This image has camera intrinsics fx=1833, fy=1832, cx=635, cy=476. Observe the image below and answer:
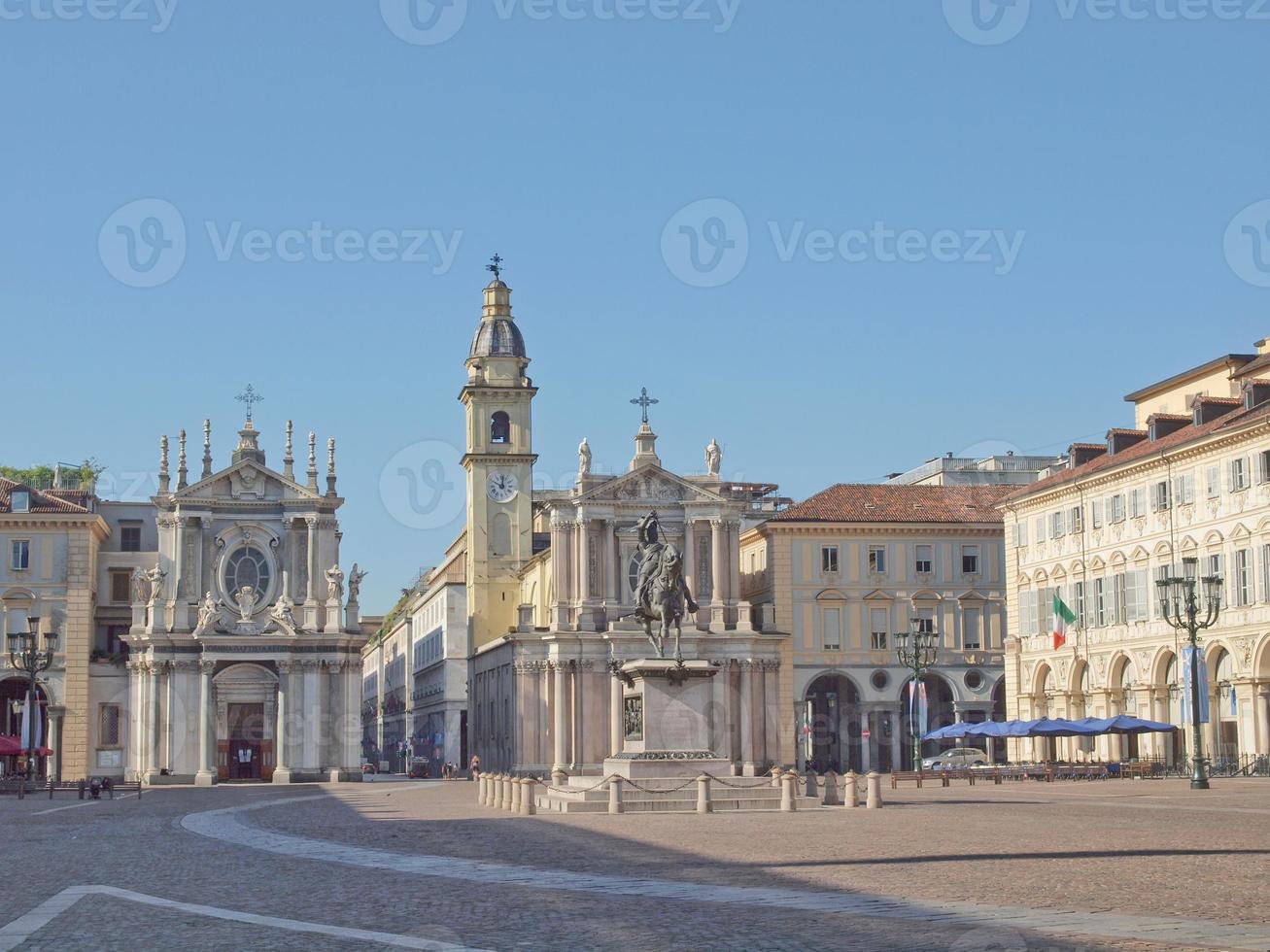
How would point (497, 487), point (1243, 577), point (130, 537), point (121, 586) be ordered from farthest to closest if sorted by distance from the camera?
point (497, 487) < point (130, 537) < point (121, 586) < point (1243, 577)

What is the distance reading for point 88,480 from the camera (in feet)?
371

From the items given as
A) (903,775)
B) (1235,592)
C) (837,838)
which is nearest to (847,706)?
(903,775)

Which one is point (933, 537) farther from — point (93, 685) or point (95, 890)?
point (95, 890)

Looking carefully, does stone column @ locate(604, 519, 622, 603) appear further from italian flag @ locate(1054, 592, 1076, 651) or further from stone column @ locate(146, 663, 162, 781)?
italian flag @ locate(1054, 592, 1076, 651)

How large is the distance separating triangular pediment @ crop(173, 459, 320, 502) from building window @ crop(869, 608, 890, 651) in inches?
1133

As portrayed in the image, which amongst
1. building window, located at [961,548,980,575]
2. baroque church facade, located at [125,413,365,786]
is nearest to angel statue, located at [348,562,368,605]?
baroque church facade, located at [125,413,365,786]

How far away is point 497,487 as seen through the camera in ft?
346

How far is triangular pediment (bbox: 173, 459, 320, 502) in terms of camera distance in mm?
88938

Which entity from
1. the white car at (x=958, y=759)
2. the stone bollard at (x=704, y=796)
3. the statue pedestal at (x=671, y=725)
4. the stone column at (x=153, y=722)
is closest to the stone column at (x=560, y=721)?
the white car at (x=958, y=759)

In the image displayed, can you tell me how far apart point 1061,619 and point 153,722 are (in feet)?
135

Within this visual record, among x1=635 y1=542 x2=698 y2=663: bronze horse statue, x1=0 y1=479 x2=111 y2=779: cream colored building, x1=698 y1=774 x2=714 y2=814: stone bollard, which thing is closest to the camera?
x1=698 y1=774 x2=714 y2=814: stone bollard

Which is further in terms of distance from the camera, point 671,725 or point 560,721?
point 560,721

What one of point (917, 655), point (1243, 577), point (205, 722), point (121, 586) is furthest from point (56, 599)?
point (1243, 577)

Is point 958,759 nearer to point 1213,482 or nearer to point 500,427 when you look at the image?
point 1213,482
